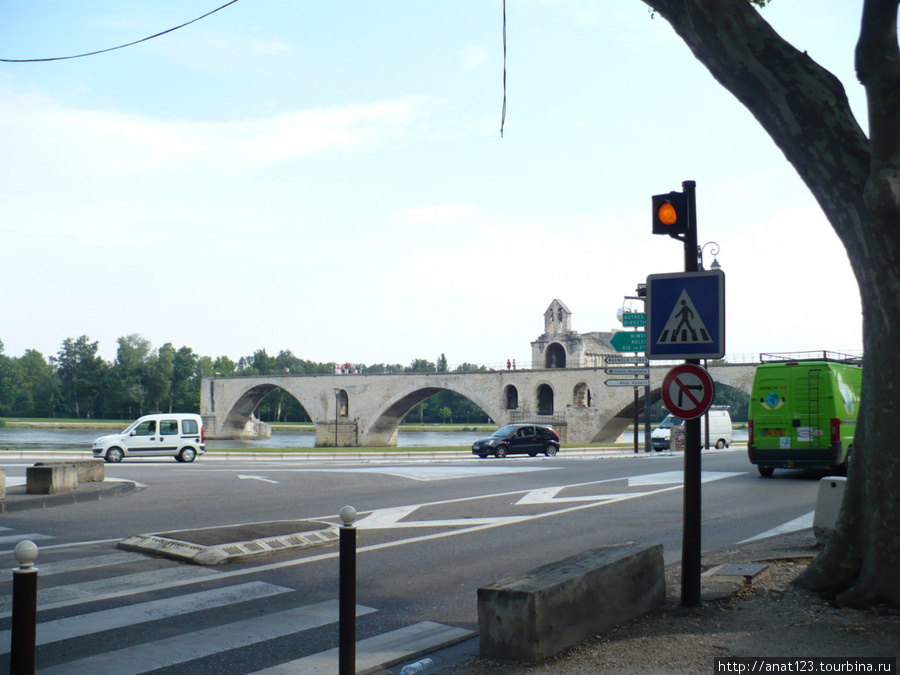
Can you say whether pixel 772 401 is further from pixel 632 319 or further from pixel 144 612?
pixel 632 319

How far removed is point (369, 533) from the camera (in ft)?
29.4

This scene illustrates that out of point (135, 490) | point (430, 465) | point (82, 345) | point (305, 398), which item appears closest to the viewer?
point (135, 490)

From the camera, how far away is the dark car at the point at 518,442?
30.2 m

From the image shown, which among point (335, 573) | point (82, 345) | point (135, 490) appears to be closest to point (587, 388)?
point (135, 490)

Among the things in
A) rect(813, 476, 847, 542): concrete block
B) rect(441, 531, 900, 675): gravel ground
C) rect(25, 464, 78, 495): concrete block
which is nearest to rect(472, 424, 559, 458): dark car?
rect(25, 464, 78, 495): concrete block

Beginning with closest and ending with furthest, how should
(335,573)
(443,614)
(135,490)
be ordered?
(443,614), (335,573), (135,490)

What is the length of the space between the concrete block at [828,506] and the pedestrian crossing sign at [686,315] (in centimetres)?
259

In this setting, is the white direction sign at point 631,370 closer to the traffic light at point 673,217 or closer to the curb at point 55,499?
the curb at point 55,499

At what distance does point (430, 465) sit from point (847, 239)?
15.8 m

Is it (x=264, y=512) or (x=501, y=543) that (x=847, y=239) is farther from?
(x=264, y=512)

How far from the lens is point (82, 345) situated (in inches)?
4818

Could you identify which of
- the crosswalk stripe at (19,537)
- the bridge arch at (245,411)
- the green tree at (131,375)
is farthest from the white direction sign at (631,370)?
the green tree at (131,375)

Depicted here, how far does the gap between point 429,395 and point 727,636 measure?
72834 millimetres

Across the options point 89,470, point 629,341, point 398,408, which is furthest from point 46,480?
point 398,408
